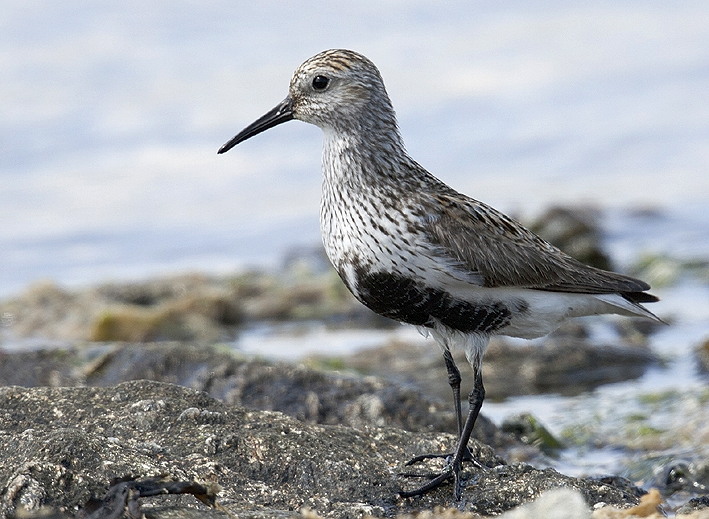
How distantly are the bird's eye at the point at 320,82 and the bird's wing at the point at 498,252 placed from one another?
3.12 ft

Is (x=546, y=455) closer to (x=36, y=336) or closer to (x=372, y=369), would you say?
(x=372, y=369)

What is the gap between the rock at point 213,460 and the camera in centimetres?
411

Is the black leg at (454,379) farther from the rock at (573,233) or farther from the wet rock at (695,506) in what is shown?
the rock at (573,233)

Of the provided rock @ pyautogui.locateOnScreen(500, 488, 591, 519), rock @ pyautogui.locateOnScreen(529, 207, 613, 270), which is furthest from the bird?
rock @ pyautogui.locateOnScreen(529, 207, 613, 270)

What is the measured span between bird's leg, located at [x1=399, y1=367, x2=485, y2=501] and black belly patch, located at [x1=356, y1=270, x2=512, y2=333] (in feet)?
1.00

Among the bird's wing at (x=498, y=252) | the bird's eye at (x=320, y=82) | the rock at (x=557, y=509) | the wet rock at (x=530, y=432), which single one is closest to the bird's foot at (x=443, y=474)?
the bird's wing at (x=498, y=252)

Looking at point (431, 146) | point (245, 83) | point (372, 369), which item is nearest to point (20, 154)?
point (245, 83)

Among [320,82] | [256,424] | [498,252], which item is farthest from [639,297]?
[256,424]

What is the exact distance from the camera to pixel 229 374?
296 inches

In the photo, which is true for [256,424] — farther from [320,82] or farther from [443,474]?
[320,82]

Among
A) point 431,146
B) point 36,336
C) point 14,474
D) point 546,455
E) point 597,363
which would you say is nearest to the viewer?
point 14,474

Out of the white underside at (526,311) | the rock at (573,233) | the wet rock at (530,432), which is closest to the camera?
the white underside at (526,311)

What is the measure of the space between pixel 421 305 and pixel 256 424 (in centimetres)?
107

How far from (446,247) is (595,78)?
1892cm
